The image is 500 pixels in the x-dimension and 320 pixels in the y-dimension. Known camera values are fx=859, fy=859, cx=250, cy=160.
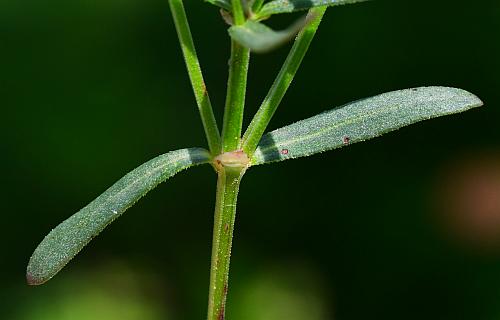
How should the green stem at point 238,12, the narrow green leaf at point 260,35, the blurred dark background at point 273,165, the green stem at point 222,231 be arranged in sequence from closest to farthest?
the narrow green leaf at point 260,35, the green stem at point 238,12, the green stem at point 222,231, the blurred dark background at point 273,165

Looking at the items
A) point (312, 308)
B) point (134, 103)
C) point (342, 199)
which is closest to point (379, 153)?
point (342, 199)

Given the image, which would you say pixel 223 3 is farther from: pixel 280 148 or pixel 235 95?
pixel 280 148

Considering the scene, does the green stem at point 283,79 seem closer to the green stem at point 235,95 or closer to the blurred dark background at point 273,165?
the green stem at point 235,95

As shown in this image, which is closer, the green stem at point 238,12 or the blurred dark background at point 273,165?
the green stem at point 238,12

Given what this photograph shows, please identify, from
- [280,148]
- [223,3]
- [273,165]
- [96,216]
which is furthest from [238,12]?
[273,165]

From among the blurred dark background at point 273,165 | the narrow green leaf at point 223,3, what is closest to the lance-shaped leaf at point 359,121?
the narrow green leaf at point 223,3

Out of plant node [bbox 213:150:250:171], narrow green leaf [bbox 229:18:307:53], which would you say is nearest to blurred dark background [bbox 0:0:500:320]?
plant node [bbox 213:150:250:171]
